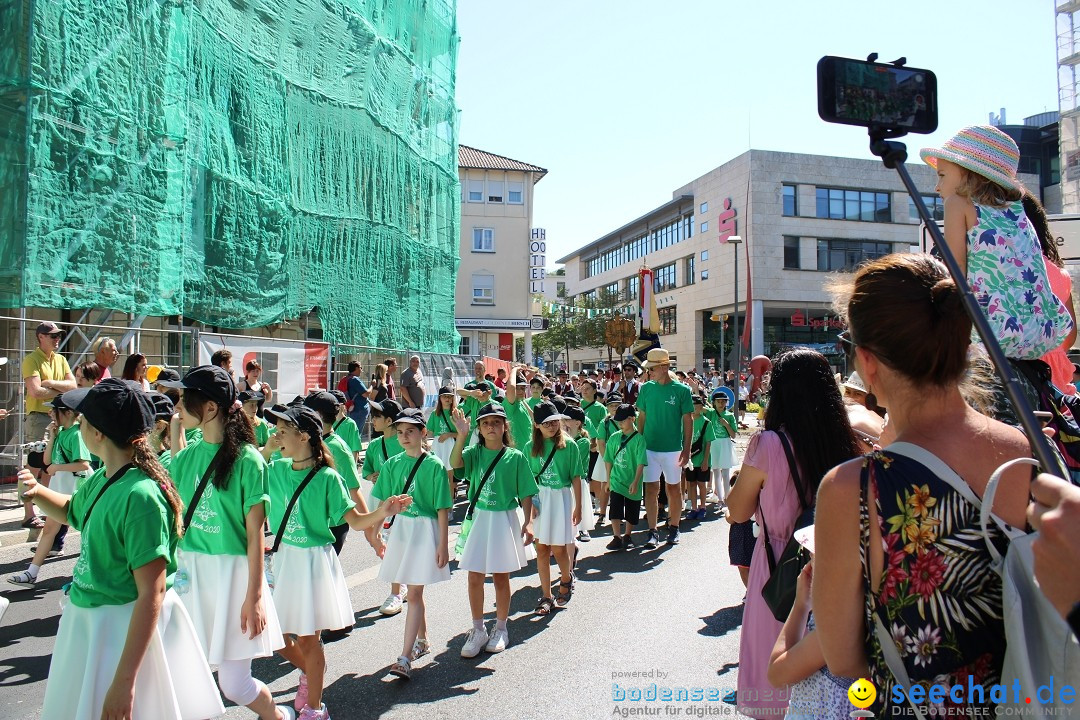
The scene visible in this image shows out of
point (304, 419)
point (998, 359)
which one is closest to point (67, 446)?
point (304, 419)

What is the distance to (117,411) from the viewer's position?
2914 mm

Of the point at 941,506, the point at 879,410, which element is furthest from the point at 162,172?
the point at 941,506

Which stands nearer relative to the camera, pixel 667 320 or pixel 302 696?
pixel 302 696

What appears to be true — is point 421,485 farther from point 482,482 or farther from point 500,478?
point 500,478

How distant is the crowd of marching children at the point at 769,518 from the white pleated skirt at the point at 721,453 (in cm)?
499

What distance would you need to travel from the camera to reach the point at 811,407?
2.91 meters

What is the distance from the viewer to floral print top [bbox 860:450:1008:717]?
1455mm

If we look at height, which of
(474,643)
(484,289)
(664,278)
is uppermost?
(664,278)

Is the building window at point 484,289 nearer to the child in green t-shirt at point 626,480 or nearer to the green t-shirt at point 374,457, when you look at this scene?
→ the child in green t-shirt at point 626,480

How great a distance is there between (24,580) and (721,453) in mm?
8634

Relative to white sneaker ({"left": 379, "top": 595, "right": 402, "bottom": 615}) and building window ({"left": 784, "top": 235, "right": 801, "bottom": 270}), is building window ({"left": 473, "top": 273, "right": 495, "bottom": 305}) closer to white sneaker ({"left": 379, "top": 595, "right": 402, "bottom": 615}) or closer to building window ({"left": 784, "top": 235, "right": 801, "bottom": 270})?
building window ({"left": 784, "top": 235, "right": 801, "bottom": 270})

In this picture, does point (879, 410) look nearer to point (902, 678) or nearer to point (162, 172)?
point (902, 678)

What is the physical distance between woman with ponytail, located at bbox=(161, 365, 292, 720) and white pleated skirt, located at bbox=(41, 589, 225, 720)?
790 mm

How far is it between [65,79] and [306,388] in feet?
20.3
